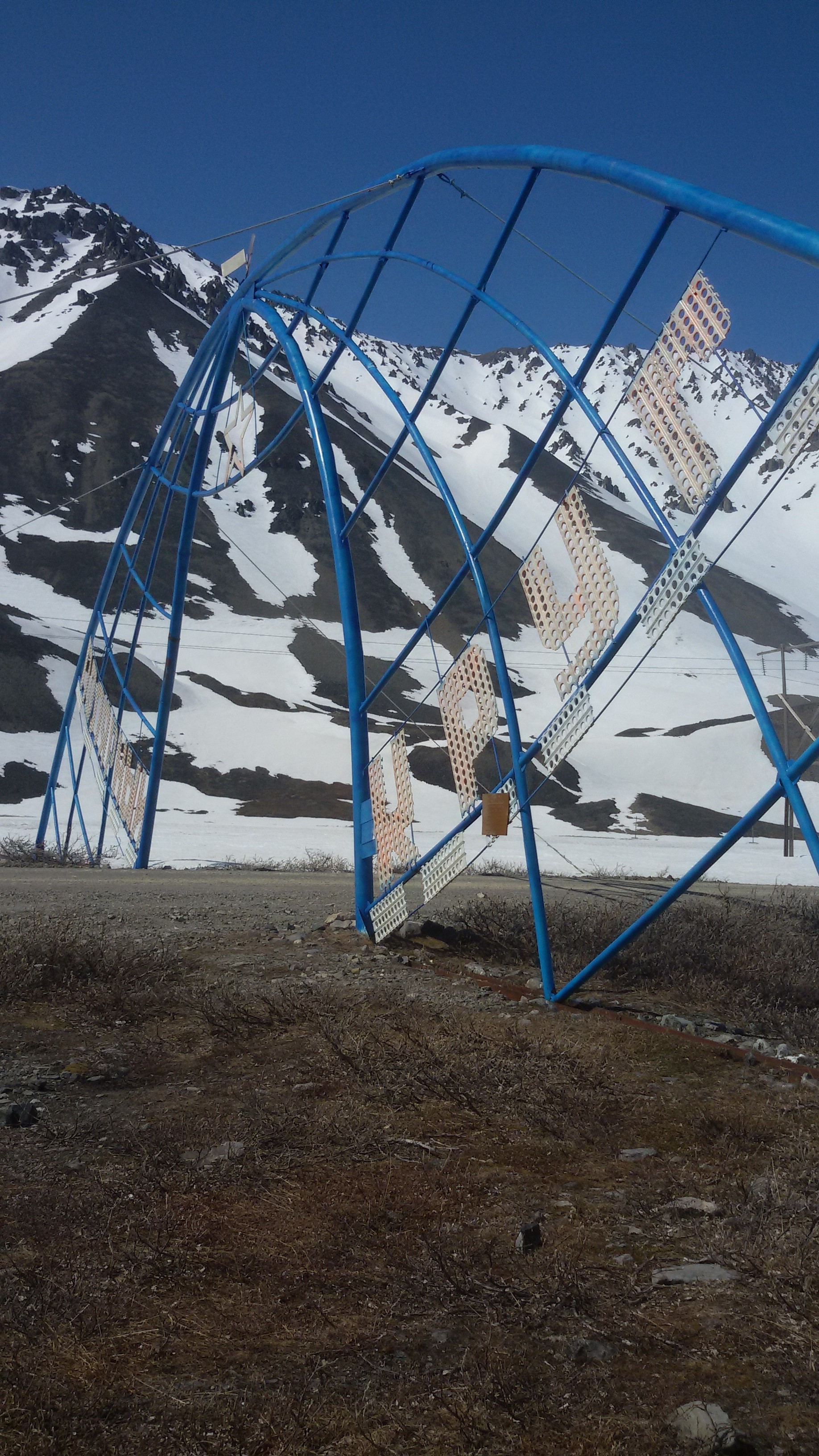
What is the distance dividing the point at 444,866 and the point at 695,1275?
5.49 meters

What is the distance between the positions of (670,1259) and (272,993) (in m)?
4.26

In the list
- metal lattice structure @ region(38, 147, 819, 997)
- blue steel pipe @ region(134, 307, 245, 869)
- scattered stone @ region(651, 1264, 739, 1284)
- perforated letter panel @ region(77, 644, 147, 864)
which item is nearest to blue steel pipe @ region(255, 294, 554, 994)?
metal lattice structure @ region(38, 147, 819, 997)

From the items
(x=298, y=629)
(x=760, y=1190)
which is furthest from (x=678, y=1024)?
(x=298, y=629)

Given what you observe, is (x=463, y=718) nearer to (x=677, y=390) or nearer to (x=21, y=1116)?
(x=677, y=390)

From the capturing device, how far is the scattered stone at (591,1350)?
2.75 meters

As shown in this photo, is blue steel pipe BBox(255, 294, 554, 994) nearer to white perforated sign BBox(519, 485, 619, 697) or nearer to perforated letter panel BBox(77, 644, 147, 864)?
white perforated sign BBox(519, 485, 619, 697)

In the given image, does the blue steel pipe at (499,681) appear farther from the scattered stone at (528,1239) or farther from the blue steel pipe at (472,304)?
the scattered stone at (528,1239)

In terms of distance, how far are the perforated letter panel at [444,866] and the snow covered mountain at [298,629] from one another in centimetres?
218

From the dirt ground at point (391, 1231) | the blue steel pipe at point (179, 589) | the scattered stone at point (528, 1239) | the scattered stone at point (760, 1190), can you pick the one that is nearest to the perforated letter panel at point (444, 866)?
the dirt ground at point (391, 1231)

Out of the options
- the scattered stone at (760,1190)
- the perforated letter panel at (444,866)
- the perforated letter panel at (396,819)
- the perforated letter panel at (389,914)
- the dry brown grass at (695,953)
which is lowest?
the scattered stone at (760,1190)

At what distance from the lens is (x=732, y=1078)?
5566 millimetres

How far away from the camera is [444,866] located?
8648 mm

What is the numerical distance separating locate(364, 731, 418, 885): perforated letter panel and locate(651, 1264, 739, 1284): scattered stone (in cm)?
620

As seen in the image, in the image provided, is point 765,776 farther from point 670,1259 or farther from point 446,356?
point 670,1259
